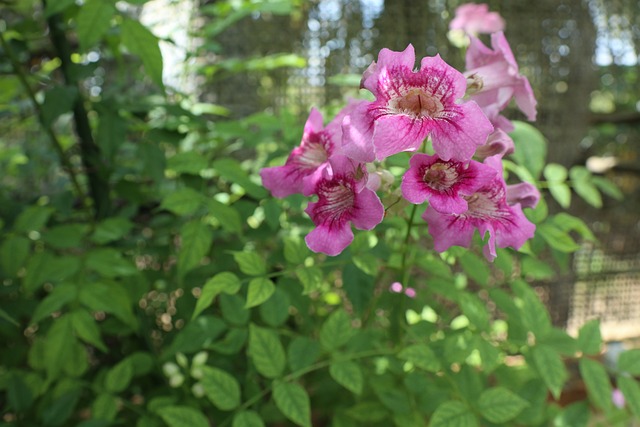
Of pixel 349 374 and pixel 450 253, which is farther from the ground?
pixel 450 253

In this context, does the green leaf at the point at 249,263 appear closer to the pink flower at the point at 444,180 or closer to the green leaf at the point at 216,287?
the green leaf at the point at 216,287

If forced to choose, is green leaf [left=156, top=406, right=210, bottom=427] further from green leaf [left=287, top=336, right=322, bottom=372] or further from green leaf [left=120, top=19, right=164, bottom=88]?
green leaf [left=120, top=19, right=164, bottom=88]

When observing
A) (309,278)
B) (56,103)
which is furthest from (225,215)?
(56,103)

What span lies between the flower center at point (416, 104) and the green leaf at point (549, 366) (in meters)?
0.37

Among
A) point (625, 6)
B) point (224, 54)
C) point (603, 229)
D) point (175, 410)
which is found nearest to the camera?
point (175, 410)

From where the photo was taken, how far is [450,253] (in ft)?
2.26

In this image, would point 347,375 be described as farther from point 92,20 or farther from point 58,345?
point 92,20

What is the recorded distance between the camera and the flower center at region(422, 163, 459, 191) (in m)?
0.48

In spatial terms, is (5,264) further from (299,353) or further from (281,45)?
(281,45)

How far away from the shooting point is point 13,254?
2.62ft

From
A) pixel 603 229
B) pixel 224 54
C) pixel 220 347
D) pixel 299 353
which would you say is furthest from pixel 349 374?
pixel 603 229

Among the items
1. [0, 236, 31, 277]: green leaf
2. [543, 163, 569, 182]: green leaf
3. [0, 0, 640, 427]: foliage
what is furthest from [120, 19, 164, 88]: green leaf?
[543, 163, 569, 182]: green leaf

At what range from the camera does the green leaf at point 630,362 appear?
2.39 ft

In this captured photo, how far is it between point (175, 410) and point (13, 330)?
Result: 14.1 inches
